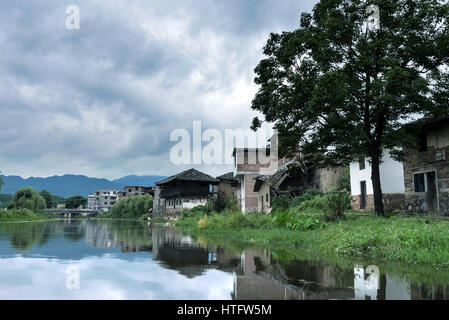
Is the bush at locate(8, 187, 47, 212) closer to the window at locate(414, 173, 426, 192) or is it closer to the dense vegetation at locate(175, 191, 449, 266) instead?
the dense vegetation at locate(175, 191, 449, 266)

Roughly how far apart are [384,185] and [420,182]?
13.4 feet

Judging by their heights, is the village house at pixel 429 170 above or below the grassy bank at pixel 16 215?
above

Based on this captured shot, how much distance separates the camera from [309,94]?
15734mm

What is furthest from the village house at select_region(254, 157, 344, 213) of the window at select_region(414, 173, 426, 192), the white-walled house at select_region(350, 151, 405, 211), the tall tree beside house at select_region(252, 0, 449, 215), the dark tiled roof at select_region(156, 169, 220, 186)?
the dark tiled roof at select_region(156, 169, 220, 186)

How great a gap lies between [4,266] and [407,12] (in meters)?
17.3

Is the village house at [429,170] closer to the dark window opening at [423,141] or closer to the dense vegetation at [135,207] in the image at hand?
the dark window opening at [423,141]

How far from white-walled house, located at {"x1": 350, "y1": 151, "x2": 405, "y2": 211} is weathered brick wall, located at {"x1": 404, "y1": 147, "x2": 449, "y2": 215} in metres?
1.59

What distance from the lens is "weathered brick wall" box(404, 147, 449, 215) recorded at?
17328mm

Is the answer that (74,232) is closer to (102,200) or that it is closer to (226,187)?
(226,187)

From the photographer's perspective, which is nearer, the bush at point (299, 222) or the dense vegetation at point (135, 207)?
the bush at point (299, 222)

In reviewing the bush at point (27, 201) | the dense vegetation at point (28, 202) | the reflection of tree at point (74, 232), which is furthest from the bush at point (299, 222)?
the bush at point (27, 201)

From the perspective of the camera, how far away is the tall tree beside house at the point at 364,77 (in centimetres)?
1400

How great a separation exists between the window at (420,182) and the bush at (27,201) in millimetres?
65444
